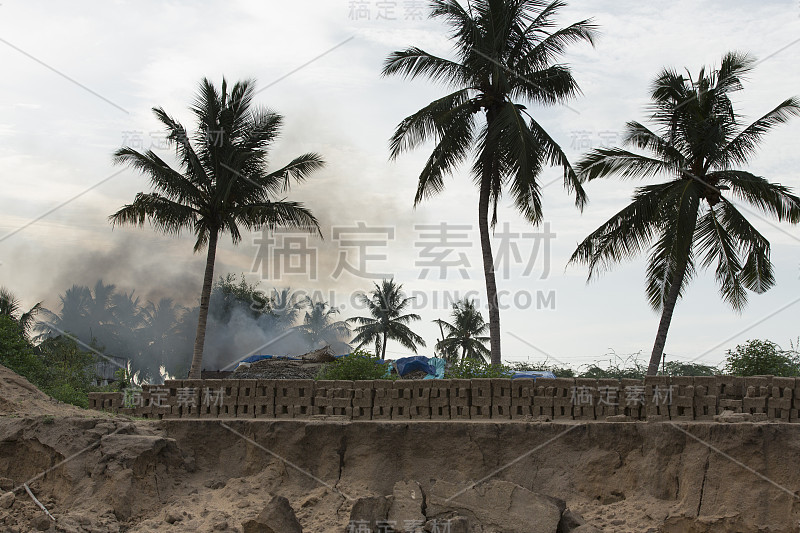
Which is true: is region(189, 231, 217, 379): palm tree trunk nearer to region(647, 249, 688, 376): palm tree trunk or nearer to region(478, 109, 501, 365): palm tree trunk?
region(478, 109, 501, 365): palm tree trunk

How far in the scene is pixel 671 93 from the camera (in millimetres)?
19625

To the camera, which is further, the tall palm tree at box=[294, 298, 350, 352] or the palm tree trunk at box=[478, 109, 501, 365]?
the tall palm tree at box=[294, 298, 350, 352]

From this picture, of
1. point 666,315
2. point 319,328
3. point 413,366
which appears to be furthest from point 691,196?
point 319,328

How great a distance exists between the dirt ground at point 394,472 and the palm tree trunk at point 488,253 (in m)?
5.44

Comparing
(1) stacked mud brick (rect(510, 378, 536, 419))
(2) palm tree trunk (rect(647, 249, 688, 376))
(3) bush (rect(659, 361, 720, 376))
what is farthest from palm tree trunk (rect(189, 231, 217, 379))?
(3) bush (rect(659, 361, 720, 376))

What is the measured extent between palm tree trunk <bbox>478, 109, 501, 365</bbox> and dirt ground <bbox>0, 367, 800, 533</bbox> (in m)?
5.44

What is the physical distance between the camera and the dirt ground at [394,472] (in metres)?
12.4

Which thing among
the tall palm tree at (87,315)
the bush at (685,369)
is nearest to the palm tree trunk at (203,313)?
the bush at (685,369)

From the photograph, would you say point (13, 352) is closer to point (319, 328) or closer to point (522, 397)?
point (522, 397)

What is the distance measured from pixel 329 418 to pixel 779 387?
25.7 feet

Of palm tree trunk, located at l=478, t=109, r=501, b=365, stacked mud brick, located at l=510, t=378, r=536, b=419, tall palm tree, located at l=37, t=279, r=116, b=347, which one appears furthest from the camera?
tall palm tree, located at l=37, t=279, r=116, b=347

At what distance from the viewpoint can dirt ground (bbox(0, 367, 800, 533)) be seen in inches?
489

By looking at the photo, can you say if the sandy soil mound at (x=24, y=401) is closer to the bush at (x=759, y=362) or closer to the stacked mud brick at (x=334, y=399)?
the stacked mud brick at (x=334, y=399)

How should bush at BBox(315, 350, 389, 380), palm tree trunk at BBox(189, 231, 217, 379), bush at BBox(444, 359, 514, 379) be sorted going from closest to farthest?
bush at BBox(444, 359, 514, 379) < bush at BBox(315, 350, 389, 380) < palm tree trunk at BBox(189, 231, 217, 379)
